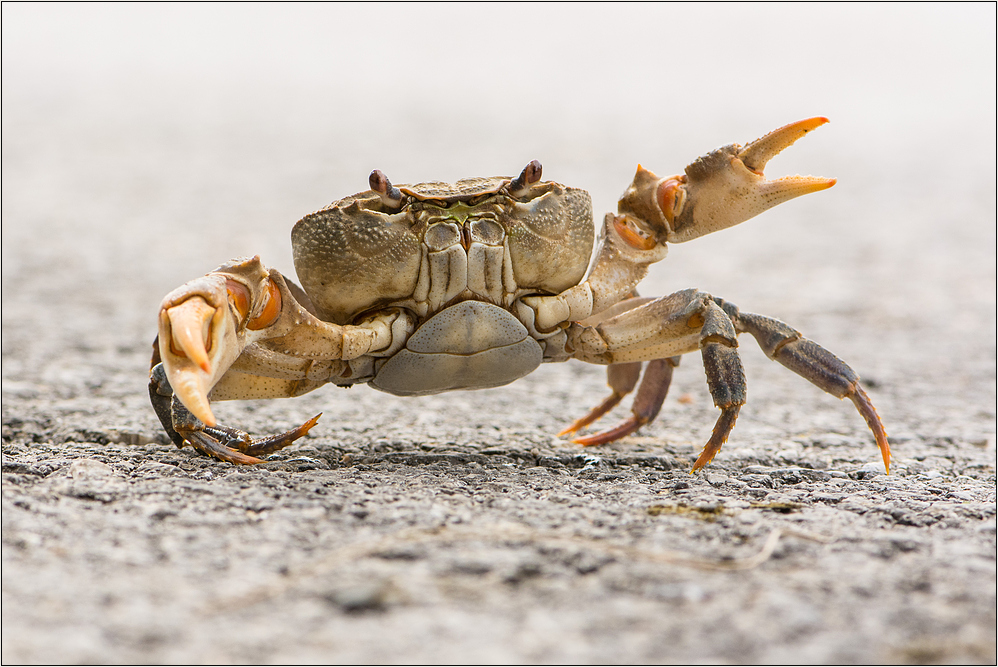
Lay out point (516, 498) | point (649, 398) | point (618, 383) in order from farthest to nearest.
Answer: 1. point (618, 383)
2. point (649, 398)
3. point (516, 498)

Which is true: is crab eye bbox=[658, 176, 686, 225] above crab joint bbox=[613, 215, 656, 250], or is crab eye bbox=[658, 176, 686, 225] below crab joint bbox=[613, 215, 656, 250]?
above

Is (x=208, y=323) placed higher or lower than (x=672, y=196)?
lower

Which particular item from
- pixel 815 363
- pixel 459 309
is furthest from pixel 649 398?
pixel 459 309

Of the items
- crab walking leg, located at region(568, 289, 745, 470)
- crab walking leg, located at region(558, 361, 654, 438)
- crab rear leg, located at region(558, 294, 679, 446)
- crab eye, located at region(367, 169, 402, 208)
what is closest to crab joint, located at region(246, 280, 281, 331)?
crab eye, located at region(367, 169, 402, 208)

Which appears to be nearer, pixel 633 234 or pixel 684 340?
pixel 684 340

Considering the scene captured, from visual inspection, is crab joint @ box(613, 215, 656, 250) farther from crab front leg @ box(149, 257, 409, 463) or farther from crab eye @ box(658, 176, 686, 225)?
crab front leg @ box(149, 257, 409, 463)

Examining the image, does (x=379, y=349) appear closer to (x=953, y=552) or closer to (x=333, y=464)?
(x=333, y=464)

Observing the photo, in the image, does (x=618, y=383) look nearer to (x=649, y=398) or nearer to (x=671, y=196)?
(x=649, y=398)

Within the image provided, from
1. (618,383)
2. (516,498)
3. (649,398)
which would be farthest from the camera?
(618,383)
